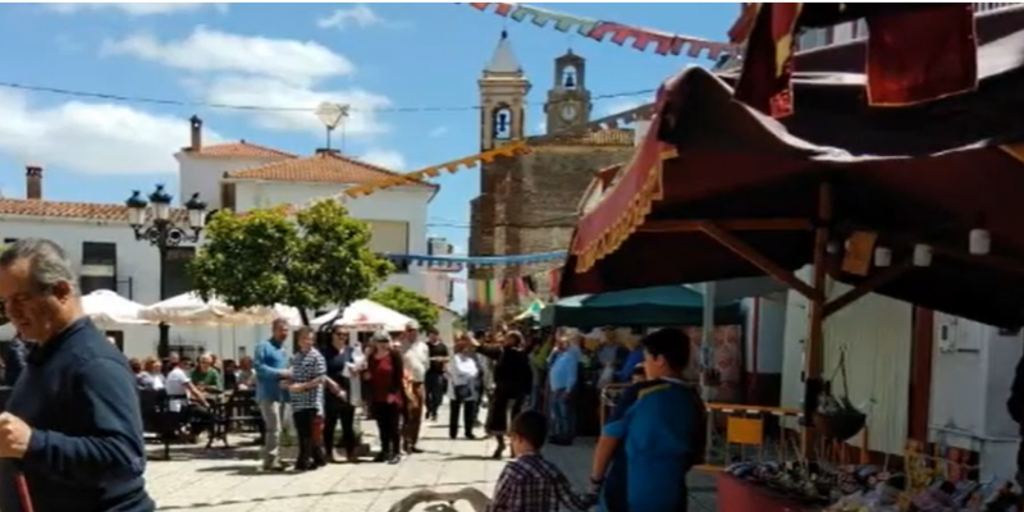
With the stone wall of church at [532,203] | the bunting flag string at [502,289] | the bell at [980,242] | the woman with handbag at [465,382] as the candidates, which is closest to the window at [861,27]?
the bell at [980,242]

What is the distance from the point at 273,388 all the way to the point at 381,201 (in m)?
50.2

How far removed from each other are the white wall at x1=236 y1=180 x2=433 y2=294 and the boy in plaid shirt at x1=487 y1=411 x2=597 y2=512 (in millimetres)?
56189

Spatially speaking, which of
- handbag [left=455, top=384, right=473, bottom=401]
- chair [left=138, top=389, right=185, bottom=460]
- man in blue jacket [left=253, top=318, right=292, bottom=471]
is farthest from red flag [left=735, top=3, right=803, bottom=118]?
handbag [left=455, top=384, right=473, bottom=401]

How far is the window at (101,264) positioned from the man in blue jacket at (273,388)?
43257 millimetres

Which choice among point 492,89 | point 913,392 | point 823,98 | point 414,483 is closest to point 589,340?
point 414,483

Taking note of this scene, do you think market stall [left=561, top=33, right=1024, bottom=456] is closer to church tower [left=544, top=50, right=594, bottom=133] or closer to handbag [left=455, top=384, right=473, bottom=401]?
handbag [left=455, top=384, right=473, bottom=401]

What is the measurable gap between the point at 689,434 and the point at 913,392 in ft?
20.5

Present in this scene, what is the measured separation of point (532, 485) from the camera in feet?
20.4

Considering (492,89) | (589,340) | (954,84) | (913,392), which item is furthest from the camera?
(492,89)

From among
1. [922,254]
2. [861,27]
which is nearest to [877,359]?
[922,254]

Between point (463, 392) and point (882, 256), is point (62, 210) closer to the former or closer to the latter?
point (463, 392)

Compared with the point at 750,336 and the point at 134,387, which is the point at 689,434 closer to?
the point at 134,387

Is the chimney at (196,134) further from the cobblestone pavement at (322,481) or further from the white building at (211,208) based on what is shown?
the cobblestone pavement at (322,481)

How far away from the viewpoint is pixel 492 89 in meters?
67.8
